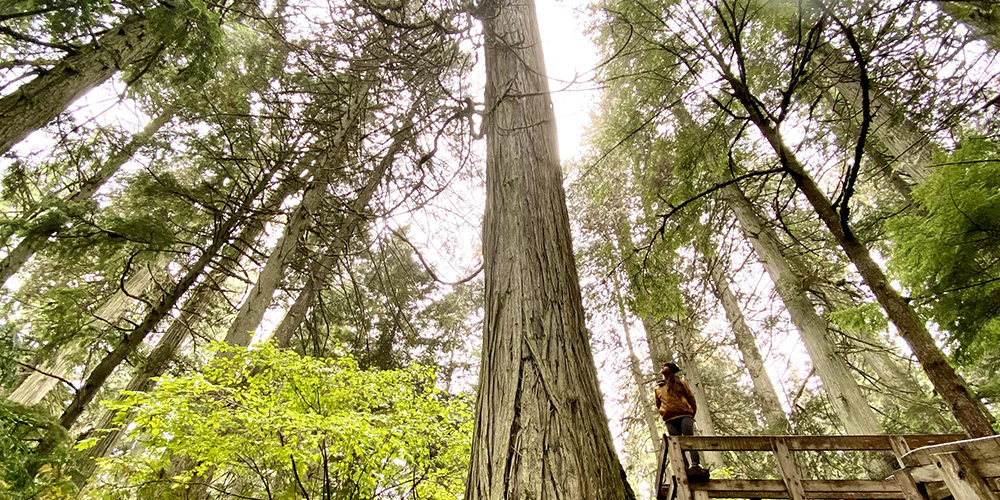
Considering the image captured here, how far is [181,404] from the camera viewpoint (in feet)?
11.3

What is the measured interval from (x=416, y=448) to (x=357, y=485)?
0.65 metres

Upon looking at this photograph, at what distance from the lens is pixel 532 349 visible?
5.96 ft

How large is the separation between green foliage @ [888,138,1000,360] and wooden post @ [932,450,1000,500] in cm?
120

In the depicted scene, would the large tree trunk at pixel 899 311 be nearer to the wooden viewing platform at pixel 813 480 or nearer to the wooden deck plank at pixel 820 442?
the wooden viewing platform at pixel 813 480

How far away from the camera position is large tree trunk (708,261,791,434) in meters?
8.26

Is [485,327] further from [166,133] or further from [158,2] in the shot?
[166,133]

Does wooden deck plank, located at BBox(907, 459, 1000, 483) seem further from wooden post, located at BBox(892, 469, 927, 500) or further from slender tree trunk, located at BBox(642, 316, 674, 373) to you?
slender tree trunk, located at BBox(642, 316, 674, 373)

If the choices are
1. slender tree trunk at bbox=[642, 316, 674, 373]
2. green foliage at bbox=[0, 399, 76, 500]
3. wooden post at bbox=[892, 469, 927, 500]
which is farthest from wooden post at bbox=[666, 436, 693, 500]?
slender tree trunk at bbox=[642, 316, 674, 373]

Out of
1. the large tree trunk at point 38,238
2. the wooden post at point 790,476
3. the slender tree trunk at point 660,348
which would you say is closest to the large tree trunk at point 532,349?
the wooden post at point 790,476

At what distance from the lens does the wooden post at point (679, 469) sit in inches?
144

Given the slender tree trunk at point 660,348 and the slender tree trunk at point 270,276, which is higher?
the slender tree trunk at point 660,348

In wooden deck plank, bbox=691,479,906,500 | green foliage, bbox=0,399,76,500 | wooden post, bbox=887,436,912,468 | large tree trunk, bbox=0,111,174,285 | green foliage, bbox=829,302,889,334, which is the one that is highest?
large tree trunk, bbox=0,111,174,285

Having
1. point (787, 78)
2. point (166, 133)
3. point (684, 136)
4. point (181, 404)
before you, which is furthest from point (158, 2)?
point (787, 78)

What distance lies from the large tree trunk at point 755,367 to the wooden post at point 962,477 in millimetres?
6111
